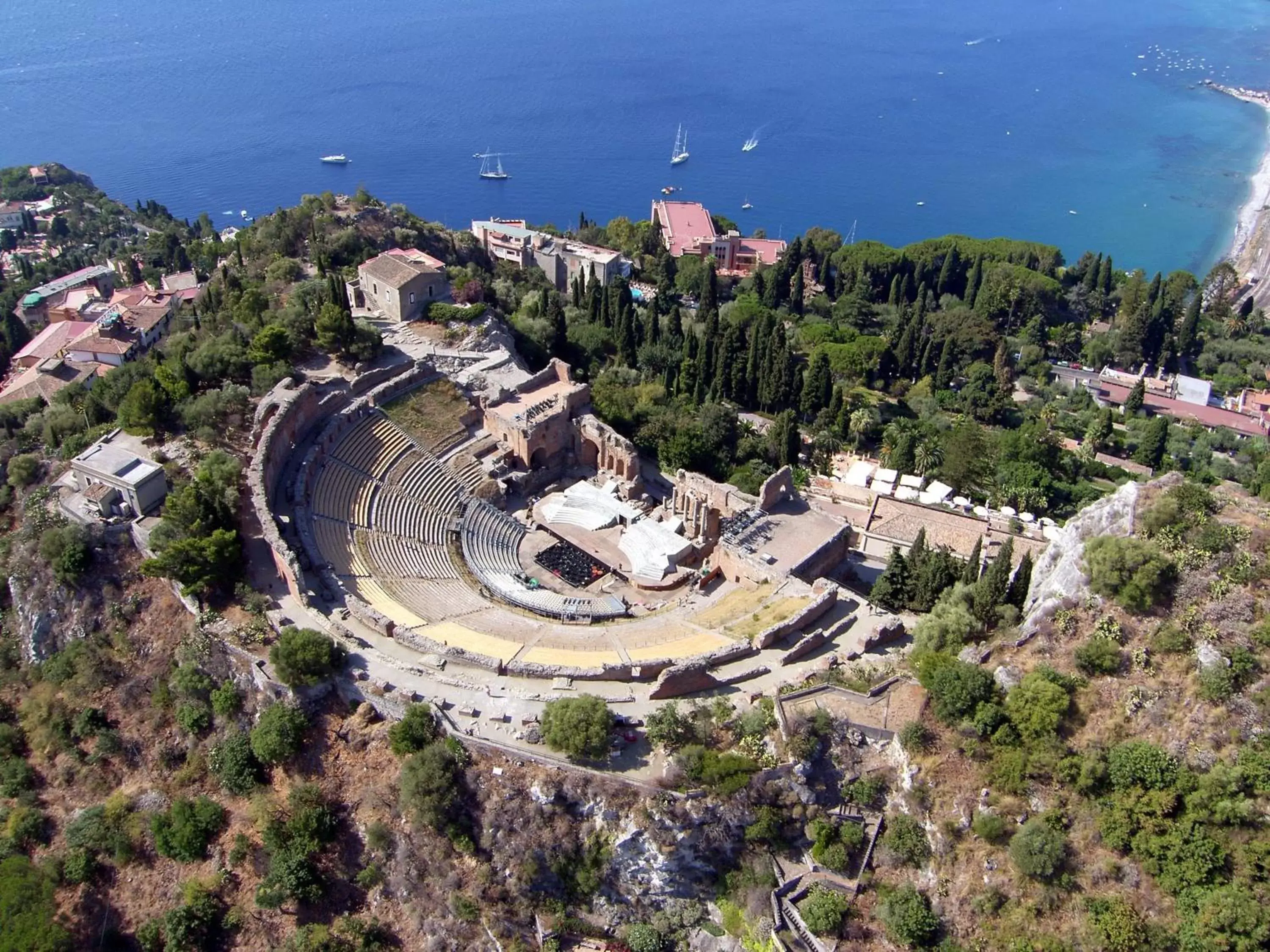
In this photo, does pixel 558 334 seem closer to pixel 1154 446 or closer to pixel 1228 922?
pixel 1154 446

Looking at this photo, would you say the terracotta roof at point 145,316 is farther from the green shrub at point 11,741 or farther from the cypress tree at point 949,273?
the cypress tree at point 949,273

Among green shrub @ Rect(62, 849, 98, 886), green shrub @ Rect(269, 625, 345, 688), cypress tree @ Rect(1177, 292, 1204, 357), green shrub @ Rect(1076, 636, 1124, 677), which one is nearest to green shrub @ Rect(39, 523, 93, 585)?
green shrub @ Rect(62, 849, 98, 886)

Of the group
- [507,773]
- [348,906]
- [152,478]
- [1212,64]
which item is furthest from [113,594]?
[1212,64]

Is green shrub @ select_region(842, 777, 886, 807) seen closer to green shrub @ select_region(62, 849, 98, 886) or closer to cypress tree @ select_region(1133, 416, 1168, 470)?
green shrub @ select_region(62, 849, 98, 886)

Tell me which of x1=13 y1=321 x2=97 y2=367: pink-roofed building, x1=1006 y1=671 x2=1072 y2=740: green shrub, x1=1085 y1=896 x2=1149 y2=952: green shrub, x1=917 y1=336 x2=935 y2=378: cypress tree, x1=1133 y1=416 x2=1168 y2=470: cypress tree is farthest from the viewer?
x1=917 y1=336 x2=935 y2=378: cypress tree

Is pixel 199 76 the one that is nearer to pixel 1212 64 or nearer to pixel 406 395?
pixel 406 395
